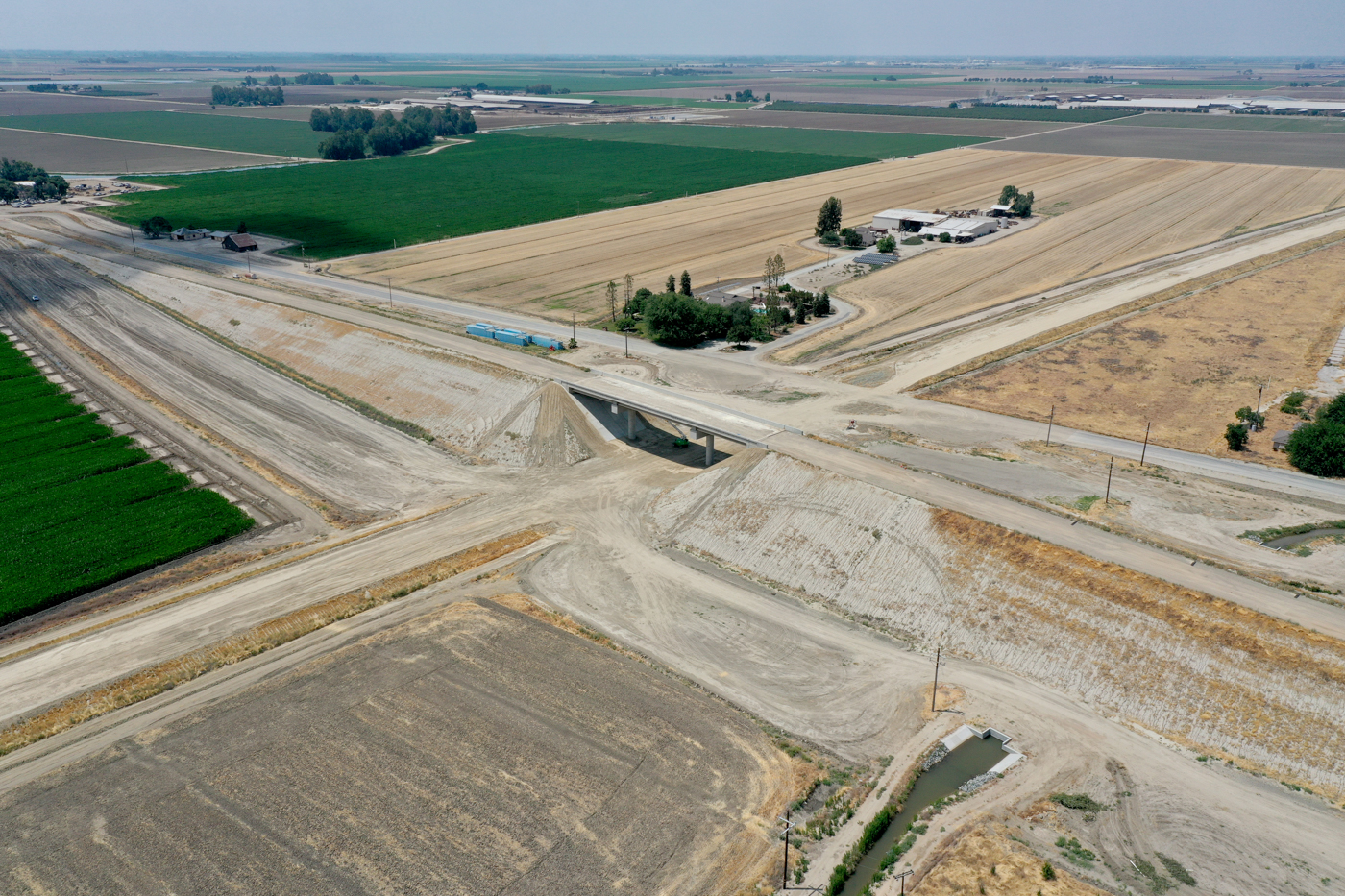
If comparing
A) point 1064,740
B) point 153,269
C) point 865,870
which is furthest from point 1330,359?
point 153,269

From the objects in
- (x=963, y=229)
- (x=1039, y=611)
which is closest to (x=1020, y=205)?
(x=963, y=229)

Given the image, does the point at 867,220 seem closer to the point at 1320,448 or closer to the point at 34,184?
the point at 1320,448

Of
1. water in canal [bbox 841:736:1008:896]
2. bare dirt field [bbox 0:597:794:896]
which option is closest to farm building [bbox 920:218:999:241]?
water in canal [bbox 841:736:1008:896]

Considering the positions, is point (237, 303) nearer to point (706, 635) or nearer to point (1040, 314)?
point (706, 635)

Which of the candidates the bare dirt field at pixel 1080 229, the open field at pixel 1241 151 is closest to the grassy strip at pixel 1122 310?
the bare dirt field at pixel 1080 229

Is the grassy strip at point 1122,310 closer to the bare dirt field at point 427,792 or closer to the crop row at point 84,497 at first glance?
the bare dirt field at point 427,792

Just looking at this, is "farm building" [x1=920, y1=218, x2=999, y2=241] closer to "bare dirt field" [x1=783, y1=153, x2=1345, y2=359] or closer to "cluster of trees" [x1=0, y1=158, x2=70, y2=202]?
"bare dirt field" [x1=783, y1=153, x2=1345, y2=359]

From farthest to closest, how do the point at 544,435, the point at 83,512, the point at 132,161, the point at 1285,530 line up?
1. the point at 132,161
2. the point at 544,435
3. the point at 83,512
4. the point at 1285,530
